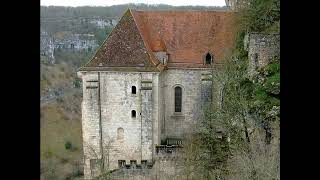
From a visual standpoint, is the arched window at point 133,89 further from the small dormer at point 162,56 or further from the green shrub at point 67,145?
the green shrub at point 67,145

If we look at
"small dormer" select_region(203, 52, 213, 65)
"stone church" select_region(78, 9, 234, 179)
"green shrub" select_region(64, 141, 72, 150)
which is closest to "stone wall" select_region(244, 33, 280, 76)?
"stone church" select_region(78, 9, 234, 179)

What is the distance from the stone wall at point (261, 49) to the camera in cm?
1847

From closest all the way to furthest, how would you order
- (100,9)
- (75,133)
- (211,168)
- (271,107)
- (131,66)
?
(271,107) < (211,168) < (131,66) < (75,133) < (100,9)

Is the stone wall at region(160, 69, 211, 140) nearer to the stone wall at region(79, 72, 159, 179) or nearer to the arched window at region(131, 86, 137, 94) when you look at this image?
the stone wall at region(79, 72, 159, 179)

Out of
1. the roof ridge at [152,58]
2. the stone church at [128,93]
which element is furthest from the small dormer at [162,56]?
the roof ridge at [152,58]

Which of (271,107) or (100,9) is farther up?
(100,9)

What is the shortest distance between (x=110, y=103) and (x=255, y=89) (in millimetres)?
7907

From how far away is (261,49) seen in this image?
18.8 metres

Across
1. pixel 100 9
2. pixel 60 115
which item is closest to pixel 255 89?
pixel 60 115

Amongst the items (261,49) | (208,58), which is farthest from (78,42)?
(261,49)

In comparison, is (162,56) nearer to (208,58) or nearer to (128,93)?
(208,58)

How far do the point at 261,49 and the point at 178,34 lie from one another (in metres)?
7.84

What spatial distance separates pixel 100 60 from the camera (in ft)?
76.7
